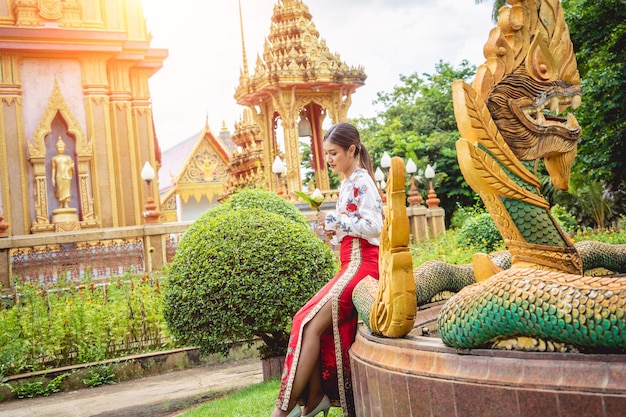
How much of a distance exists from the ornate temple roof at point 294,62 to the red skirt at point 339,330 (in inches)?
557

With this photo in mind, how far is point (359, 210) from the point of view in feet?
12.2

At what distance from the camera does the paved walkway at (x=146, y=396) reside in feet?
19.7

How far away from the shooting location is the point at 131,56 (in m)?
18.8

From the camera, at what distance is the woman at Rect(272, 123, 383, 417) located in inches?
140

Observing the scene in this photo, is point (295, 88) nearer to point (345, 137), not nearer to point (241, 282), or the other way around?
point (241, 282)

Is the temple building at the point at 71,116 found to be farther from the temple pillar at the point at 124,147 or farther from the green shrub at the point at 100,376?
the green shrub at the point at 100,376

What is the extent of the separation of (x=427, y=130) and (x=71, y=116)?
15.4m

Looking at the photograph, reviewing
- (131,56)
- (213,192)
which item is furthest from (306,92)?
(213,192)

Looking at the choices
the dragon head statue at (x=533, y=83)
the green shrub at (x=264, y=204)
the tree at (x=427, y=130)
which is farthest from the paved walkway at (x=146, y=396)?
the tree at (x=427, y=130)

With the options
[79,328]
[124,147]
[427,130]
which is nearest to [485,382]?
[79,328]

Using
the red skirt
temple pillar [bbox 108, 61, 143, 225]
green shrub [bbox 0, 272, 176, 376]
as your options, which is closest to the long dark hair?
the red skirt

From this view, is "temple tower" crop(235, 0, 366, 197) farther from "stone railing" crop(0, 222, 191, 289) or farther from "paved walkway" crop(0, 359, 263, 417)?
"paved walkway" crop(0, 359, 263, 417)

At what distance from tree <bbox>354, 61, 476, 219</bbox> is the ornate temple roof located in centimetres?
846

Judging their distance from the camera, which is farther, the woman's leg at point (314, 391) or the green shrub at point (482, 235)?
the green shrub at point (482, 235)
